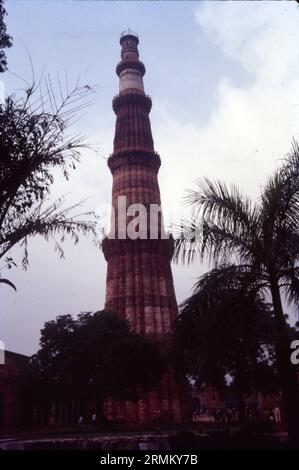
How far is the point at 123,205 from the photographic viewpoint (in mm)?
36531

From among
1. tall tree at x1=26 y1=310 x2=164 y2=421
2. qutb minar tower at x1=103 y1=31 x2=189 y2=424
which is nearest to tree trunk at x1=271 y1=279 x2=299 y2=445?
tall tree at x1=26 y1=310 x2=164 y2=421

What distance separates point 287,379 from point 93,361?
54.2 feet

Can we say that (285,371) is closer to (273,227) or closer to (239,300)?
(239,300)

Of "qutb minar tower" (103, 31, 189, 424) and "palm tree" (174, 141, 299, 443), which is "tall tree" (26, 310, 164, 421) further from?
"palm tree" (174, 141, 299, 443)

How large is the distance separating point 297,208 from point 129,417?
2491 cm

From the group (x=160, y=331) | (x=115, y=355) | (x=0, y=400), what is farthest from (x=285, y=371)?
(x=0, y=400)

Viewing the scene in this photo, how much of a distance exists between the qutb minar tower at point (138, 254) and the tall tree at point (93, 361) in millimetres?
3511

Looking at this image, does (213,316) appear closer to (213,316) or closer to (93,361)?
(213,316)

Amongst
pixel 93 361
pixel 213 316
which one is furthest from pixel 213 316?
pixel 93 361

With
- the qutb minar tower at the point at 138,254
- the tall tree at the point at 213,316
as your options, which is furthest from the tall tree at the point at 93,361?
the tall tree at the point at 213,316

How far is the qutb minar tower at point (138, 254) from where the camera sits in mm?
30703

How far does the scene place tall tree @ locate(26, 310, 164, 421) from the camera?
75.9ft

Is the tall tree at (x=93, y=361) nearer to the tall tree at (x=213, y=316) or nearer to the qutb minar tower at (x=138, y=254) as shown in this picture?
the qutb minar tower at (x=138, y=254)

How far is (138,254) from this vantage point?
114ft
